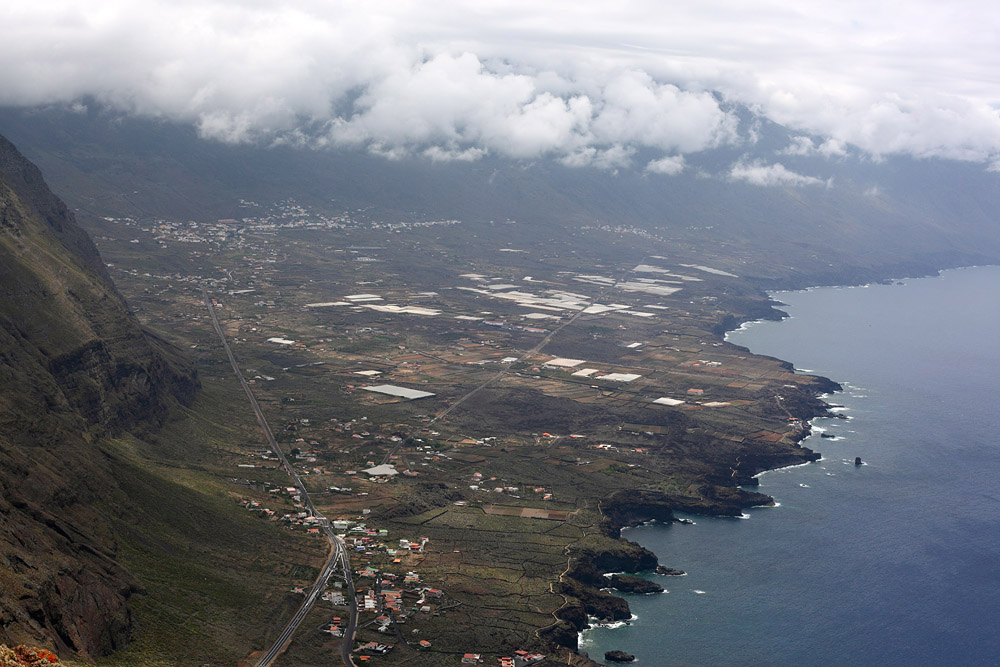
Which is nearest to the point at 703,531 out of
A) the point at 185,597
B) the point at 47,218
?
the point at 185,597

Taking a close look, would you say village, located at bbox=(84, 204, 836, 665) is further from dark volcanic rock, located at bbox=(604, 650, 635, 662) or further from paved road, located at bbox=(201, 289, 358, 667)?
dark volcanic rock, located at bbox=(604, 650, 635, 662)

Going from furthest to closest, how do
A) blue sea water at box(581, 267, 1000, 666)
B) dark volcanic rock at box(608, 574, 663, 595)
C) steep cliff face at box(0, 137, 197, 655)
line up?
1. dark volcanic rock at box(608, 574, 663, 595)
2. blue sea water at box(581, 267, 1000, 666)
3. steep cliff face at box(0, 137, 197, 655)

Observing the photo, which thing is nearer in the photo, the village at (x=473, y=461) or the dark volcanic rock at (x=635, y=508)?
the village at (x=473, y=461)

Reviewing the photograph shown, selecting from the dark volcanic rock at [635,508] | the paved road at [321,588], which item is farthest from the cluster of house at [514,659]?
the dark volcanic rock at [635,508]

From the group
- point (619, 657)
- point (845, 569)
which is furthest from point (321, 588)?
point (845, 569)

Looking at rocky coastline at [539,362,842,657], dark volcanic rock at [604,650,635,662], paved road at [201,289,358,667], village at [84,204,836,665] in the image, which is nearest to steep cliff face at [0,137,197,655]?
paved road at [201,289,358,667]

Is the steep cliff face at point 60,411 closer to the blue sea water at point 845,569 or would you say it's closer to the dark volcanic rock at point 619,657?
the dark volcanic rock at point 619,657
